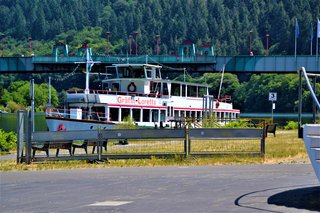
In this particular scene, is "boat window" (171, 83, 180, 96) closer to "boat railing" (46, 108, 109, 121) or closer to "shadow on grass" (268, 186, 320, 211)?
"boat railing" (46, 108, 109, 121)

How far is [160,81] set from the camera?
52906mm

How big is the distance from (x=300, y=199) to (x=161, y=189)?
3.11m

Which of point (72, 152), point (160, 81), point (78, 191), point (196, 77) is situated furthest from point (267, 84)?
point (78, 191)

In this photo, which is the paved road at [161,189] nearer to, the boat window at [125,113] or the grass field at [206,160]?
the grass field at [206,160]

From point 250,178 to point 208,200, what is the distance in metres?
3.73

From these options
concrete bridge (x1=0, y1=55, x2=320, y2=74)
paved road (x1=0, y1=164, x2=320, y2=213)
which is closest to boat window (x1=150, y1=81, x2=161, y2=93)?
concrete bridge (x1=0, y1=55, x2=320, y2=74)

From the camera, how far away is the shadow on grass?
1129cm

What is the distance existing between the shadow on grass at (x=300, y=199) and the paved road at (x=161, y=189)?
0.06ft

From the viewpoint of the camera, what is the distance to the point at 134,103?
49.6m

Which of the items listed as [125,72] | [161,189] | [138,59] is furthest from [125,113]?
[138,59]

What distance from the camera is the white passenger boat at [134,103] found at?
152 ft

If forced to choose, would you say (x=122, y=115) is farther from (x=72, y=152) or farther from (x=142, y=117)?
(x=72, y=152)

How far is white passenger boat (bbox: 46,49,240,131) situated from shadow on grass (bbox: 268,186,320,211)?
1239 inches

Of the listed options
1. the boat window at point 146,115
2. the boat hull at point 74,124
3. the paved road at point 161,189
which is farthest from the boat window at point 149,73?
the paved road at point 161,189
